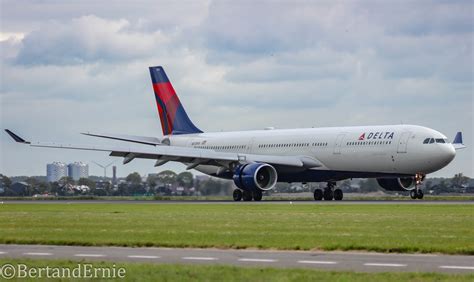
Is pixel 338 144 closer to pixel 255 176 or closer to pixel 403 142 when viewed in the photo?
pixel 403 142

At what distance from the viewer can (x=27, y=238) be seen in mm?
28469

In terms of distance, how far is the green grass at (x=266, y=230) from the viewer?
25.3m

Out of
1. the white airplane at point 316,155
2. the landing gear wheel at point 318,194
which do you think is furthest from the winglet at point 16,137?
the landing gear wheel at point 318,194

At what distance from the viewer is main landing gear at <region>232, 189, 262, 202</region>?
208ft

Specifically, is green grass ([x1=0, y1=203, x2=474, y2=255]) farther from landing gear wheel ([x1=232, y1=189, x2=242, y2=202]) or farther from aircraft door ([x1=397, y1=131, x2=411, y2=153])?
landing gear wheel ([x1=232, y1=189, x2=242, y2=202])

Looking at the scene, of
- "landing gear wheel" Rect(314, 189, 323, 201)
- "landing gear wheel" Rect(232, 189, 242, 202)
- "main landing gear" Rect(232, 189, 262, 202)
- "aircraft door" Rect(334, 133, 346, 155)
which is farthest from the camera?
"landing gear wheel" Rect(314, 189, 323, 201)

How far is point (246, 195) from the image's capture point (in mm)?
64000

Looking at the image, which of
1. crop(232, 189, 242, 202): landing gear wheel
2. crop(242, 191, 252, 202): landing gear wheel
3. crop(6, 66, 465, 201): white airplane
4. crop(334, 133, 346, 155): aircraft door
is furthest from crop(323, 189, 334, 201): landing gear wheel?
crop(232, 189, 242, 202): landing gear wheel

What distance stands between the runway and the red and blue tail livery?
172ft

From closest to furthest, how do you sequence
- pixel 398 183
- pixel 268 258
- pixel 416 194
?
1. pixel 268 258
2. pixel 416 194
3. pixel 398 183

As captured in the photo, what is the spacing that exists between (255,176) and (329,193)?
651 cm

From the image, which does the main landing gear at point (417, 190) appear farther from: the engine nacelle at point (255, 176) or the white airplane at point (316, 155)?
the engine nacelle at point (255, 176)

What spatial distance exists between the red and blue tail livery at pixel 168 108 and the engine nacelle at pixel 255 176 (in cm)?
1464

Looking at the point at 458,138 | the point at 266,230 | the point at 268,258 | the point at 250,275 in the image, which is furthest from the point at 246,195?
the point at 250,275
